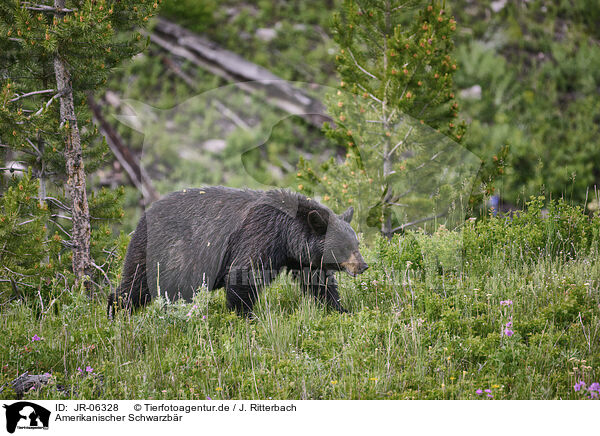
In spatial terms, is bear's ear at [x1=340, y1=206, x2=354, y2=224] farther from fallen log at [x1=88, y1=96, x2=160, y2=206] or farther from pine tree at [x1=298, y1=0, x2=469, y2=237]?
fallen log at [x1=88, y1=96, x2=160, y2=206]

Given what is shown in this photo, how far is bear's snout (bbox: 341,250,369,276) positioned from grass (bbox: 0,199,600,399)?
0.33 meters

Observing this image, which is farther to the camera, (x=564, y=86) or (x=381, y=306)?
(x=564, y=86)

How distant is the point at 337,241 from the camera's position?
4.44 metres

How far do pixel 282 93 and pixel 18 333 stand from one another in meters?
2.72

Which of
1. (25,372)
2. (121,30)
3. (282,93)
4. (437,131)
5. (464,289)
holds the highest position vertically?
(121,30)

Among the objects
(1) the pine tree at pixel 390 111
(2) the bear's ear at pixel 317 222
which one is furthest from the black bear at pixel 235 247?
(1) the pine tree at pixel 390 111

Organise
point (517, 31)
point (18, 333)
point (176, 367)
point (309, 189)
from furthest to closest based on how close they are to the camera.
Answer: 1. point (517, 31)
2. point (309, 189)
3. point (18, 333)
4. point (176, 367)

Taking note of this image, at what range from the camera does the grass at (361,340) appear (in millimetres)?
3387

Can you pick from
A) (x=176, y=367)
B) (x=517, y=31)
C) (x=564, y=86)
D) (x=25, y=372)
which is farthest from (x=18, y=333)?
(x=517, y=31)

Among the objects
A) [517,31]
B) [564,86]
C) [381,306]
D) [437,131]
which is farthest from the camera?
[517,31]

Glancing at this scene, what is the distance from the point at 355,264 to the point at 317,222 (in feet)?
1.54

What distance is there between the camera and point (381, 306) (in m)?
4.48

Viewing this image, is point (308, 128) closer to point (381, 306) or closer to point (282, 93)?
point (282, 93)
